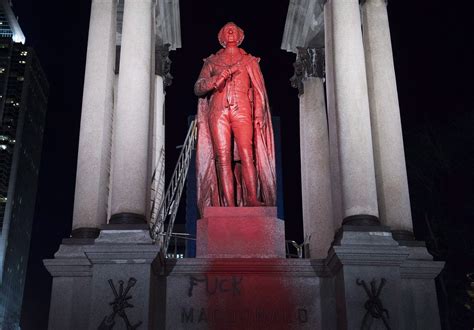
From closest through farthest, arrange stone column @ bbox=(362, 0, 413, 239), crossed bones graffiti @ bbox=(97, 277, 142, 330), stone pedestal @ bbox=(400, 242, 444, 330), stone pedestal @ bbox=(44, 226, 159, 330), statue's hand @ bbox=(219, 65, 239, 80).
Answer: crossed bones graffiti @ bbox=(97, 277, 142, 330) → stone pedestal @ bbox=(44, 226, 159, 330) → stone pedestal @ bbox=(400, 242, 444, 330) → stone column @ bbox=(362, 0, 413, 239) → statue's hand @ bbox=(219, 65, 239, 80)

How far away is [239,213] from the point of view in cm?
2094

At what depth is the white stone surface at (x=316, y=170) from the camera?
25438mm

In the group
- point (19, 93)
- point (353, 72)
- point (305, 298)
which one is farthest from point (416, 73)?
point (19, 93)

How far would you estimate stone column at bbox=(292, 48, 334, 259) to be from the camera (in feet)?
83.7

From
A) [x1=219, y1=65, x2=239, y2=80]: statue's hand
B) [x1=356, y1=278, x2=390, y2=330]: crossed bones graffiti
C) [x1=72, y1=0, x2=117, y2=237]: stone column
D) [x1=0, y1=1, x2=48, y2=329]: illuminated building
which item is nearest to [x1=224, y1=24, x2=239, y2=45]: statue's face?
[x1=219, y1=65, x2=239, y2=80]: statue's hand

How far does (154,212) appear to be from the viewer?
27234 mm

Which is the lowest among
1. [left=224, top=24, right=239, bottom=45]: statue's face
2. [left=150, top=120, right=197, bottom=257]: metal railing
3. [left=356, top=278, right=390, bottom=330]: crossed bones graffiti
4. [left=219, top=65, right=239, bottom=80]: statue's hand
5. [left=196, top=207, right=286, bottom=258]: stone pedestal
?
[left=356, top=278, right=390, bottom=330]: crossed bones graffiti

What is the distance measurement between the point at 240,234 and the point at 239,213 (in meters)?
0.75

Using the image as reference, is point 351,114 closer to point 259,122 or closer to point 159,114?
point 259,122

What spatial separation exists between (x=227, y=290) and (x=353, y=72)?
792 cm

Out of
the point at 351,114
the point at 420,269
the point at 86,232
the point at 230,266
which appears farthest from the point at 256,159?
the point at 420,269

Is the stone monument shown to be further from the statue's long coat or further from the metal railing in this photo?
the metal railing

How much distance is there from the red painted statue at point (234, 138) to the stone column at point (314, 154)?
13.0 ft

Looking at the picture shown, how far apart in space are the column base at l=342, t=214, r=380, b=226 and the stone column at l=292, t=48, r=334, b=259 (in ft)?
18.9
